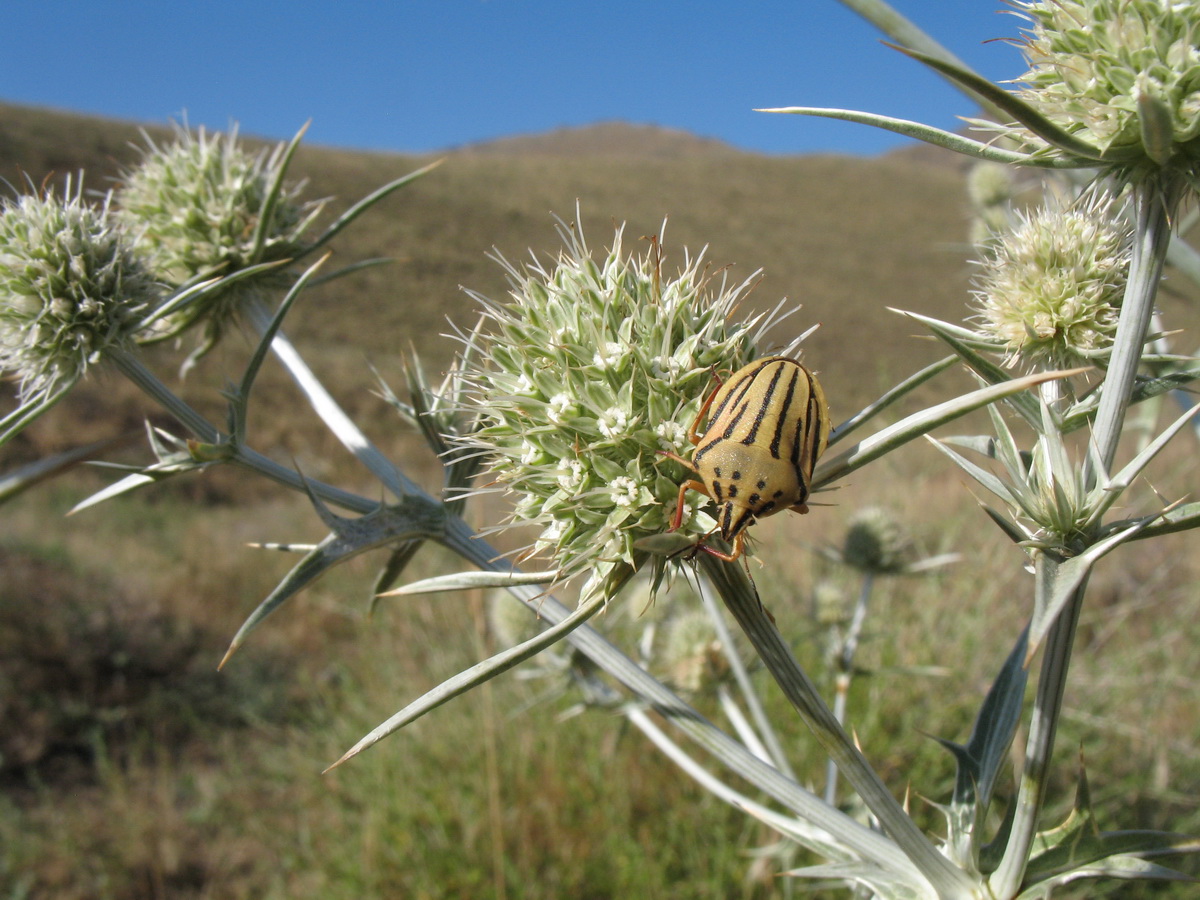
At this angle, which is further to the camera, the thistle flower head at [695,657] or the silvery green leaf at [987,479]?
the thistle flower head at [695,657]

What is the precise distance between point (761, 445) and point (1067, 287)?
937mm

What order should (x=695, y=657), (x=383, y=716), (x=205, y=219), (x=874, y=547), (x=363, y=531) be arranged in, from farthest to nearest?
(x=383, y=716) → (x=874, y=547) → (x=695, y=657) → (x=205, y=219) → (x=363, y=531)

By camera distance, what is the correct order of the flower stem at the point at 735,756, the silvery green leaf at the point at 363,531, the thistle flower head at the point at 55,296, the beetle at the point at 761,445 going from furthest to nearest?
the thistle flower head at the point at 55,296
the silvery green leaf at the point at 363,531
the flower stem at the point at 735,756
the beetle at the point at 761,445

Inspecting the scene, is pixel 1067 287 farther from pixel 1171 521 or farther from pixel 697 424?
pixel 697 424

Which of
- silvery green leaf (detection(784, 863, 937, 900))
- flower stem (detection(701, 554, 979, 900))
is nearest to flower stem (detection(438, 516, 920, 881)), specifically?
silvery green leaf (detection(784, 863, 937, 900))

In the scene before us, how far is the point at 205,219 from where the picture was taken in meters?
2.84

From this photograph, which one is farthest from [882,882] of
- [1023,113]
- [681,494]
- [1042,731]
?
Result: [1023,113]

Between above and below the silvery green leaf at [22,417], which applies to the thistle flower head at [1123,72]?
above

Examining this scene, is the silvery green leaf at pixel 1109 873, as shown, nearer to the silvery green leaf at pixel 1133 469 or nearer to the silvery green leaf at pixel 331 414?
the silvery green leaf at pixel 1133 469

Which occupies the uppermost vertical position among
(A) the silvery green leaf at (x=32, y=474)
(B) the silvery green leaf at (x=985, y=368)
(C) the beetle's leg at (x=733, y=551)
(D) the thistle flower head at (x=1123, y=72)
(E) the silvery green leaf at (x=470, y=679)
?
(D) the thistle flower head at (x=1123, y=72)

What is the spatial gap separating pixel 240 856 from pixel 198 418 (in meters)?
6.00

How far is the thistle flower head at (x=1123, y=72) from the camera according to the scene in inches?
52.1

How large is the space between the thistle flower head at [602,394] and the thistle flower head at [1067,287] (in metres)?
0.59

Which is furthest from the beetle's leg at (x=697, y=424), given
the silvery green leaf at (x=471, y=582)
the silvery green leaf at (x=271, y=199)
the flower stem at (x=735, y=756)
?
the silvery green leaf at (x=271, y=199)
